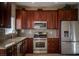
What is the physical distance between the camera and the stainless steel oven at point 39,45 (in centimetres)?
200

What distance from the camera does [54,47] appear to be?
1.99 m

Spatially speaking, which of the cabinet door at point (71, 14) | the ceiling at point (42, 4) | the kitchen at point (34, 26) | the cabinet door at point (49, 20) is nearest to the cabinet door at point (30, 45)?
the kitchen at point (34, 26)

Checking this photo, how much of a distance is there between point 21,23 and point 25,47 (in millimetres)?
285

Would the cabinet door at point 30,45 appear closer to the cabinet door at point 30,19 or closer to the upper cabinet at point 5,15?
the cabinet door at point 30,19

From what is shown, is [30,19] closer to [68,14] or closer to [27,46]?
[27,46]

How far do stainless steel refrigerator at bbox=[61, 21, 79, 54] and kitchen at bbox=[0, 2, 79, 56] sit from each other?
0.05ft

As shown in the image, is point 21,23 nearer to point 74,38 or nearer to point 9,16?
point 9,16

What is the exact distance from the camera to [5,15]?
1.98 metres

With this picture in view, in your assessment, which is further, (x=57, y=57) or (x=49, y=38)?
(x=49, y=38)

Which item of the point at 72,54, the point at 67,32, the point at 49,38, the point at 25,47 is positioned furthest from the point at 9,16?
the point at 72,54

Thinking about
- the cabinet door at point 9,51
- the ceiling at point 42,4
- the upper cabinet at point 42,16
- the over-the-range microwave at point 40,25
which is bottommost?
the cabinet door at point 9,51

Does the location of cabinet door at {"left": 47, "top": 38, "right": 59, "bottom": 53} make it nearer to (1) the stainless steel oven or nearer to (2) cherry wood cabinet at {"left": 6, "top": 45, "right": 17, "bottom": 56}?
(1) the stainless steel oven

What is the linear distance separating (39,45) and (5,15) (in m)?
0.53

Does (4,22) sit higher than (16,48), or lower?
higher
